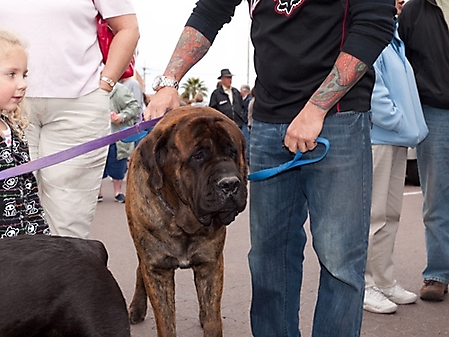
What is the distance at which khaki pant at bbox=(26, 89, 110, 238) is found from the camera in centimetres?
315

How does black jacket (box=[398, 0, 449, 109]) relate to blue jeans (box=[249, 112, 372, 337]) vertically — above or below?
above

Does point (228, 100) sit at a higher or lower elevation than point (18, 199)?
lower

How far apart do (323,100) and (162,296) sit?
51.0 inches

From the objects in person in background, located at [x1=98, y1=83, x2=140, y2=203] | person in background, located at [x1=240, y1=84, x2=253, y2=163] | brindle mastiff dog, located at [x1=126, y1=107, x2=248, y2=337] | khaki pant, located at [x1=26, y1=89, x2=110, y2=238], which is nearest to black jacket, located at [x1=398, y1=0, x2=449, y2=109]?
brindle mastiff dog, located at [x1=126, y1=107, x2=248, y2=337]

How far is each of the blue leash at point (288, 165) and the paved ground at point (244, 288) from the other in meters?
1.45

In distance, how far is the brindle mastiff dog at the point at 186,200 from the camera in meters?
2.78

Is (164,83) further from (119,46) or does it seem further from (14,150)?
(14,150)

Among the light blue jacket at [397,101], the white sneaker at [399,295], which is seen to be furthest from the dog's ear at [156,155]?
the white sneaker at [399,295]

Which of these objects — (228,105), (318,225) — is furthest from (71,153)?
(228,105)

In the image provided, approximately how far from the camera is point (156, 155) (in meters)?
2.88

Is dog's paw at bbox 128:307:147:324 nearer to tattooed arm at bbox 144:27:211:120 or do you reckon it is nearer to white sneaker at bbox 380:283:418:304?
tattooed arm at bbox 144:27:211:120

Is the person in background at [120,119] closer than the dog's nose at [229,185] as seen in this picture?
No

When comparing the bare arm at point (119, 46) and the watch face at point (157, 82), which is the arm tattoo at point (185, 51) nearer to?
the watch face at point (157, 82)

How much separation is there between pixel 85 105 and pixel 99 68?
254 millimetres
